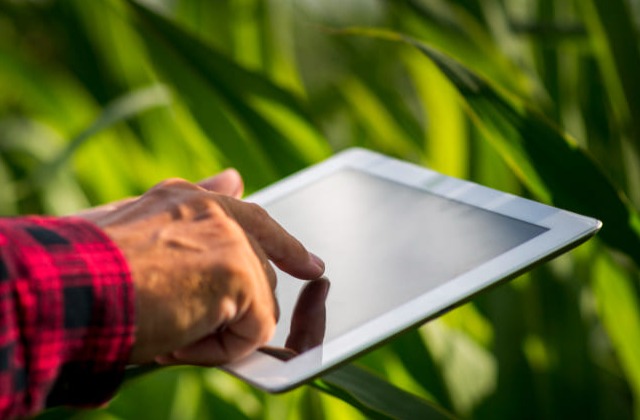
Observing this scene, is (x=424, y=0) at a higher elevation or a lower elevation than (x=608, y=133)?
higher

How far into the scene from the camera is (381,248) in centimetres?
66

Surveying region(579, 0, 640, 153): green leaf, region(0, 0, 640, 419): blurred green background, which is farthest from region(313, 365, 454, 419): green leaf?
region(579, 0, 640, 153): green leaf

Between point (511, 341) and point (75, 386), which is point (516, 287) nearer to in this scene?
point (511, 341)

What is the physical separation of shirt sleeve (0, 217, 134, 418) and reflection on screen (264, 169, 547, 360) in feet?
0.29

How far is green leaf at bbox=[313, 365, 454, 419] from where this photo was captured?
633 millimetres

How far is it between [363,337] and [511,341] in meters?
0.35

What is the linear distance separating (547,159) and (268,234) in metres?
0.23

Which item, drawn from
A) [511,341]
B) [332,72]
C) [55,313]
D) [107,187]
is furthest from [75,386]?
[332,72]

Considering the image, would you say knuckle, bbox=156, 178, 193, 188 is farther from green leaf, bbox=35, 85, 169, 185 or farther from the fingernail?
green leaf, bbox=35, 85, 169, 185

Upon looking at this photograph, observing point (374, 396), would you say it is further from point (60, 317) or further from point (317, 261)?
point (60, 317)

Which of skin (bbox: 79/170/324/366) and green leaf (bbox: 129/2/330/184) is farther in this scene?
green leaf (bbox: 129/2/330/184)

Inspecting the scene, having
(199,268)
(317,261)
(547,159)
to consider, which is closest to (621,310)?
(547,159)

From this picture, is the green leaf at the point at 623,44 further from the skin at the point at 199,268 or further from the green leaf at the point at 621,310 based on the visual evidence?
the skin at the point at 199,268

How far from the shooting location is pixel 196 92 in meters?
0.93
